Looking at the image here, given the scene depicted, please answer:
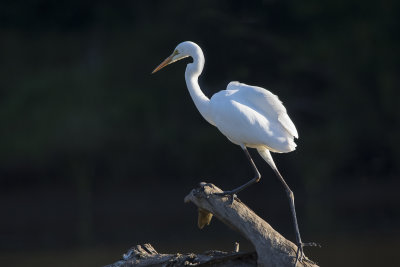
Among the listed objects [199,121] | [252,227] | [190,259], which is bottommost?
[190,259]

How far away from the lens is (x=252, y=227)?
486 cm

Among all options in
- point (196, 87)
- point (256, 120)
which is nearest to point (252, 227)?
point (256, 120)

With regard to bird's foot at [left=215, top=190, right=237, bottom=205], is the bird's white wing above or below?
above

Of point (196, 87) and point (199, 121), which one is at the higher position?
point (196, 87)

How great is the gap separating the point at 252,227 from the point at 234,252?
0.21 meters

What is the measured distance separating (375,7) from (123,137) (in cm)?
534

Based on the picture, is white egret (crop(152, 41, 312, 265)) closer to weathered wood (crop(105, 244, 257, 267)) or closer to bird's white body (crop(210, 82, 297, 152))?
bird's white body (crop(210, 82, 297, 152))

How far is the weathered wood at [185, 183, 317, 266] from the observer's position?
4758mm

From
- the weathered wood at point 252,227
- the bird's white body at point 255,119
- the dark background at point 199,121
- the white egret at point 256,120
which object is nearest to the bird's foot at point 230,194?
the weathered wood at point 252,227

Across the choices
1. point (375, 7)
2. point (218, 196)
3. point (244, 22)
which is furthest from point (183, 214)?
point (218, 196)

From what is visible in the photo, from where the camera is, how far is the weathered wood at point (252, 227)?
15.6 feet

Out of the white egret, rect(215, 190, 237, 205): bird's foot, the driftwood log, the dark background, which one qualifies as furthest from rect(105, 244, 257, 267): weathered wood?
the dark background

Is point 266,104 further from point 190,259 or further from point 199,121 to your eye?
point 199,121

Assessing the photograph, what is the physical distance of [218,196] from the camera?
5012mm
